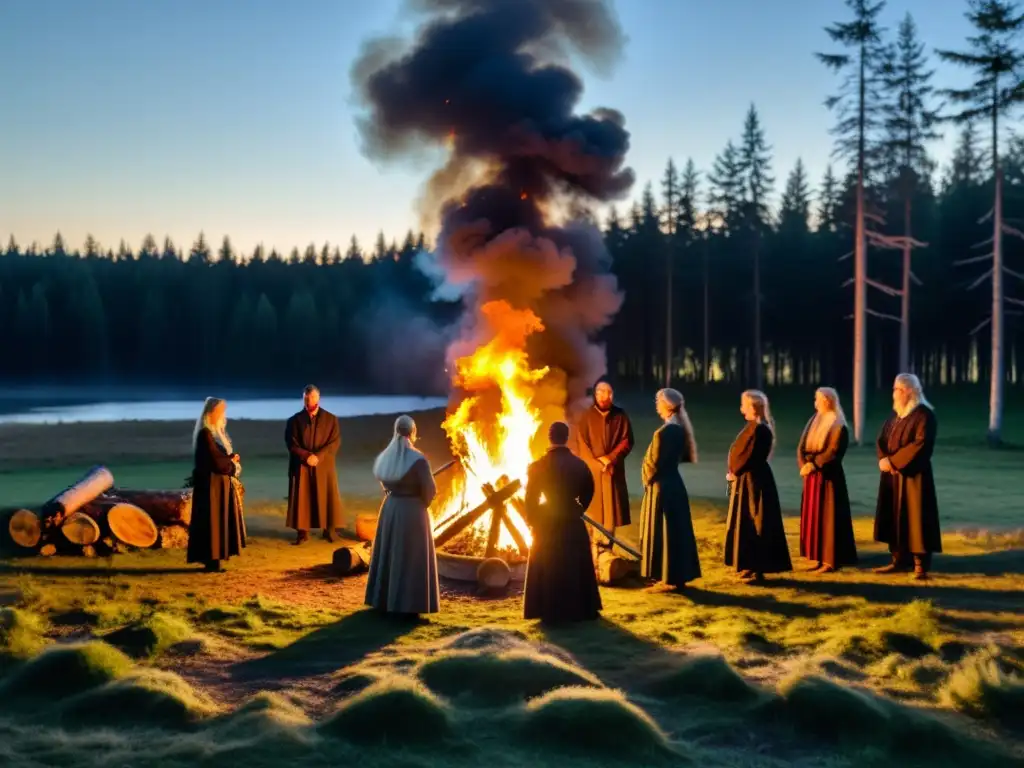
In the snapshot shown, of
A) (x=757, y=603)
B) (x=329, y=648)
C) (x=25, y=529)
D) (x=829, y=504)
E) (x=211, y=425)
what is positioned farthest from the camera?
(x=25, y=529)

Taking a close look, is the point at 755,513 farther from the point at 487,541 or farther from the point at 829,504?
the point at 487,541

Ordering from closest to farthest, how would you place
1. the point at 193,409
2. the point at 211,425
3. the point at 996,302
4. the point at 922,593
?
the point at 922,593 < the point at 211,425 < the point at 996,302 < the point at 193,409

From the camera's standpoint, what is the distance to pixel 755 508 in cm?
1036

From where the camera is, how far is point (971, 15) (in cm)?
2720

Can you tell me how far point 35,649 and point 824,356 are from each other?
204 ft

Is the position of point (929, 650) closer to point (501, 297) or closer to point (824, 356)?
point (501, 297)

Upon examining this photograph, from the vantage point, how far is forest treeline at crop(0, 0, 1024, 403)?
48.2m

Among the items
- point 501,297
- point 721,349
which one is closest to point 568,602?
point 501,297

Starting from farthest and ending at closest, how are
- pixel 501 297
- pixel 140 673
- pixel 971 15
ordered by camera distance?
1. pixel 971 15
2. pixel 501 297
3. pixel 140 673

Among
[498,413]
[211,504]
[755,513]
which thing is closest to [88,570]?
[211,504]

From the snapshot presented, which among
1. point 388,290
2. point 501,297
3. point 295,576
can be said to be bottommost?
point 295,576

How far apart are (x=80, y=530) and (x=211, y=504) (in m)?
2.13

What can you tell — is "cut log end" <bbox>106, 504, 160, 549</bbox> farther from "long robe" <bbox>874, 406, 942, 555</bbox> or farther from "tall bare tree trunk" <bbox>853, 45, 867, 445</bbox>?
"tall bare tree trunk" <bbox>853, 45, 867, 445</bbox>

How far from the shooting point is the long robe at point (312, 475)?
1286 cm
